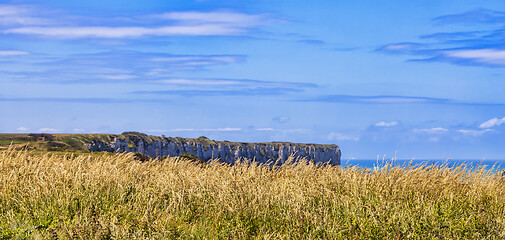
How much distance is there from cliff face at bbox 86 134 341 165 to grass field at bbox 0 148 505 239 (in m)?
40.3

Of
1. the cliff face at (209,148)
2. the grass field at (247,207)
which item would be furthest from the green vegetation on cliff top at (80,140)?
the grass field at (247,207)

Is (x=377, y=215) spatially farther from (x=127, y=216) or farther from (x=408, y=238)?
(x=127, y=216)

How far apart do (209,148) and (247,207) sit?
85769 millimetres

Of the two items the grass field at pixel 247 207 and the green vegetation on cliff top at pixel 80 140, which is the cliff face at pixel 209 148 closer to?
the green vegetation on cliff top at pixel 80 140

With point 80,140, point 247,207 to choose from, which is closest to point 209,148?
point 80,140

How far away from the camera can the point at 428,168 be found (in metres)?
16.3

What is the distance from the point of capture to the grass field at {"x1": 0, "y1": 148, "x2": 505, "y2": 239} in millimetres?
9867

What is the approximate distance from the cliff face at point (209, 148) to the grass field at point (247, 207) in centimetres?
4027

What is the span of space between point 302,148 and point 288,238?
109 metres

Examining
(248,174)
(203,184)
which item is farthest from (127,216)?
(248,174)

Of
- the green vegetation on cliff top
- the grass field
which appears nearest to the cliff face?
the green vegetation on cliff top

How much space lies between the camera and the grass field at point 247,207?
9.87 meters

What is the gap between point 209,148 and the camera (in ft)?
316

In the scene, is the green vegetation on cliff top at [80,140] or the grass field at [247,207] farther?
the green vegetation on cliff top at [80,140]
